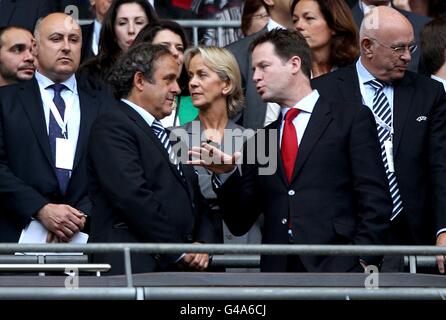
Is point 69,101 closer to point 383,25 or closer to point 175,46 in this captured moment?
point 175,46

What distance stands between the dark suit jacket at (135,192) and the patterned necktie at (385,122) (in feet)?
4.59

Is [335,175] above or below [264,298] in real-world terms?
above

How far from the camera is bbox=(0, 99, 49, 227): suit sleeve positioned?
454 inches

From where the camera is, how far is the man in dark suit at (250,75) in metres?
12.8

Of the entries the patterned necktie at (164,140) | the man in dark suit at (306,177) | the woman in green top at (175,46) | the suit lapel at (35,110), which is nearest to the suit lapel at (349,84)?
the man in dark suit at (306,177)

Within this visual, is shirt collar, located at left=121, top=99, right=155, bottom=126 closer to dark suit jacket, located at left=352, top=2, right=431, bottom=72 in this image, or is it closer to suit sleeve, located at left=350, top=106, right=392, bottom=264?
suit sleeve, located at left=350, top=106, right=392, bottom=264

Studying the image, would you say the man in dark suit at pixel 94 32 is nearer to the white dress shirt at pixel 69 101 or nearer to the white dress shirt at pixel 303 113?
the white dress shirt at pixel 69 101

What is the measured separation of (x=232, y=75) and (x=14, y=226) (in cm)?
192

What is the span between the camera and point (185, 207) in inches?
432

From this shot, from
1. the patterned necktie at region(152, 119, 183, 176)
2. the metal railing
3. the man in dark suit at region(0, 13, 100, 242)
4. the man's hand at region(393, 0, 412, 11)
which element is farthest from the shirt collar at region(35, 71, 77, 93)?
the man's hand at region(393, 0, 412, 11)

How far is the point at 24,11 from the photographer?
14789 mm
